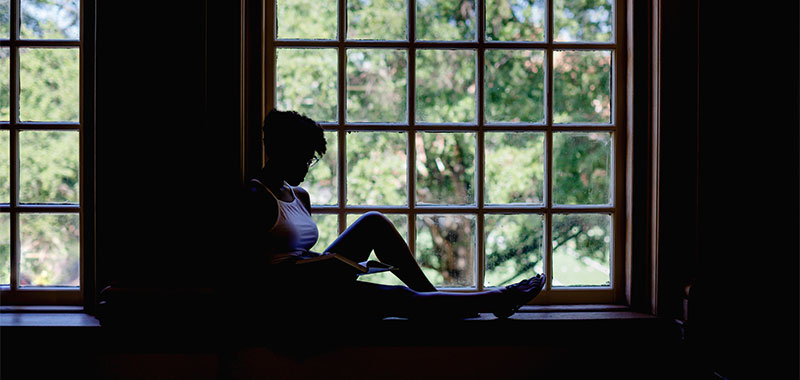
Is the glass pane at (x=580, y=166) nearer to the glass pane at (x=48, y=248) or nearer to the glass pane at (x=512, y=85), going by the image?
the glass pane at (x=512, y=85)

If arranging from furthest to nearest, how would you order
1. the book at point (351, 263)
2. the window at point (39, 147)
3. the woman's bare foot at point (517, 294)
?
1. the window at point (39, 147)
2. the woman's bare foot at point (517, 294)
3. the book at point (351, 263)

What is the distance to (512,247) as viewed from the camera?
6.30 feet

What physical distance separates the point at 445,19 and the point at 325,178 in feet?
2.55

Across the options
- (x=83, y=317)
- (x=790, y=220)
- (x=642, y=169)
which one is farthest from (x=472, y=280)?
(x=83, y=317)

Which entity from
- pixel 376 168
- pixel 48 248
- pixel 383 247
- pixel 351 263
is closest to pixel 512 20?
pixel 376 168

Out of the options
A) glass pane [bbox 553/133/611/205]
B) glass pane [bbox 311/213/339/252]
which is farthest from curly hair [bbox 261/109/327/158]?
glass pane [bbox 553/133/611/205]

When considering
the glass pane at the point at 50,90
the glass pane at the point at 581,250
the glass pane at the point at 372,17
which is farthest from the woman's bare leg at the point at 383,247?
the glass pane at the point at 50,90

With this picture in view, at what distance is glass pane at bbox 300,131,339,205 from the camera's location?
1.89 metres

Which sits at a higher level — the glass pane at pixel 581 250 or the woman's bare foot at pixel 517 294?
the glass pane at pixel 581 250

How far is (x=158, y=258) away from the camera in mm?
1672

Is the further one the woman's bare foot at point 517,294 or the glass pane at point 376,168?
the glass pane at point 376,168

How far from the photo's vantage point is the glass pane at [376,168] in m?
1.89

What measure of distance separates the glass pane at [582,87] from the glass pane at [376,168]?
0.64 m

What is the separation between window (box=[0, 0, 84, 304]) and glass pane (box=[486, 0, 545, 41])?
1565 mm
